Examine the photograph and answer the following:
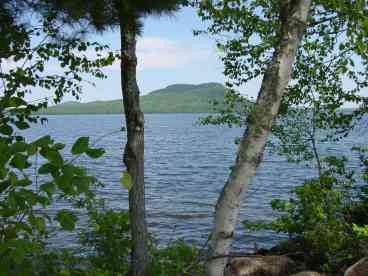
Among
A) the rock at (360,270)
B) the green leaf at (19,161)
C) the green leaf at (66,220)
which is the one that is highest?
the green leaf at (19,161)

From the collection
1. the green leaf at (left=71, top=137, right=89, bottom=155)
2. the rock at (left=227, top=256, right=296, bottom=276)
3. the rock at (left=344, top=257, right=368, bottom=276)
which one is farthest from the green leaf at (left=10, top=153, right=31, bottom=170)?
the rock at (left=227, top=256, right=296, bottom=276)

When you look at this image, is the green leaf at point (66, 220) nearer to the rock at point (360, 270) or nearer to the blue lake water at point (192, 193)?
the blue lake water at point (192, 193)

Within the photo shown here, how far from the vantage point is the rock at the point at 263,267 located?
460 inches

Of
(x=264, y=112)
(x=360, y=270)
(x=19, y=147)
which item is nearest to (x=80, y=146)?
(x=19, y=147)

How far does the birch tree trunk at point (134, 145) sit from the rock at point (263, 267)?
3104 mm

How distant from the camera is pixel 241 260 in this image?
40.2 feet

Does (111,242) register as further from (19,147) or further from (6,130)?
(19,147)

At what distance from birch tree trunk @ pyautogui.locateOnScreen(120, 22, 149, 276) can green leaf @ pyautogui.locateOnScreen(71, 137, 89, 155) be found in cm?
603

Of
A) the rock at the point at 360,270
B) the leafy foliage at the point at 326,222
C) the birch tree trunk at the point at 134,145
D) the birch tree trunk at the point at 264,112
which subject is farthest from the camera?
the leafy foliage at the point at 326,222

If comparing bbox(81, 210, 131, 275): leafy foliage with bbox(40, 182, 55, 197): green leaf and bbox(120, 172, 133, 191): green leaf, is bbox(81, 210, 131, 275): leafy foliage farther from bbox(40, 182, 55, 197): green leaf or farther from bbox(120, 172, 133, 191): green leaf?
bbox(40, 182, 55, 197): green leaf

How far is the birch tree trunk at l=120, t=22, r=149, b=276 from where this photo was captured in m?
9.07

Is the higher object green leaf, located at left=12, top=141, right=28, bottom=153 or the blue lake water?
green leaf, located at left=12, top=141, right=28, bottom=153

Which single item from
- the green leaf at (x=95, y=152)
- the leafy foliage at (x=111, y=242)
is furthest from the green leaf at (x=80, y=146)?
the leafy foliage at (x=111, y=242)

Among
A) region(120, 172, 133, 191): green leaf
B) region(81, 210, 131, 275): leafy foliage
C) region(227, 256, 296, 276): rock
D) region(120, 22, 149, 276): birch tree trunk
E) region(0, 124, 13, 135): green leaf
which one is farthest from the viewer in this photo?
region(227, 256, 296, 276): rock
